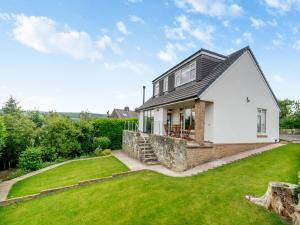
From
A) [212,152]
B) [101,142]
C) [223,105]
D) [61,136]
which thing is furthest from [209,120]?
[61,136]

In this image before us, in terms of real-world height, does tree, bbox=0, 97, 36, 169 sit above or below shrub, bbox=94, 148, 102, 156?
above

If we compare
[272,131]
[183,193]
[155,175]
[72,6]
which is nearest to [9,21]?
[72,6]

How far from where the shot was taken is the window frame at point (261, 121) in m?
15.2

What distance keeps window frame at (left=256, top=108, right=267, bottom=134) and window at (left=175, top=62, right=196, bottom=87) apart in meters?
6.19

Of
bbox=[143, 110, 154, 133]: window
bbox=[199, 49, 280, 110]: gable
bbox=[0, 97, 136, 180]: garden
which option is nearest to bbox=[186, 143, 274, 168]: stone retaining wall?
bbox=[199, 49, 280, 110]: gable

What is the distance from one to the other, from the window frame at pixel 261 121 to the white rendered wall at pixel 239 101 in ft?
0.97

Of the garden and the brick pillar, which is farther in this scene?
the garden

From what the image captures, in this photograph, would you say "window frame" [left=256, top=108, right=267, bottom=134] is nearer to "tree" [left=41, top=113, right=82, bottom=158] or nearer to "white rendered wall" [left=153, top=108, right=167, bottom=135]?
"white rendered wall" [left=153, top=108, right=167, bottom=135]

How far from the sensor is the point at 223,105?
12.8 m

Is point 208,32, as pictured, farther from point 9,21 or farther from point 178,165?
point 9,21

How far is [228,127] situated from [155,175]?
656 cm

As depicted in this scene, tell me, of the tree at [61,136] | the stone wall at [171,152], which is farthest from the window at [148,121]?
the tree at [61,136]

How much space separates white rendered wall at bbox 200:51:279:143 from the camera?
1253 centimetres

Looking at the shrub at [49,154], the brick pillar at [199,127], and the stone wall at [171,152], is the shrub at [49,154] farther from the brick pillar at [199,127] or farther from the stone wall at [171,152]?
the brick pillar at [199,127]
